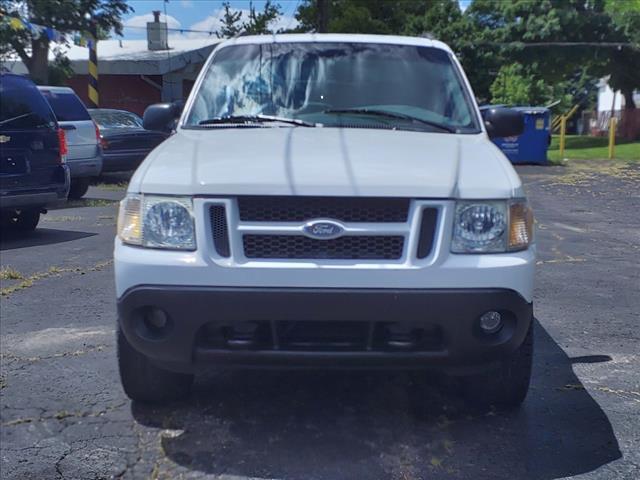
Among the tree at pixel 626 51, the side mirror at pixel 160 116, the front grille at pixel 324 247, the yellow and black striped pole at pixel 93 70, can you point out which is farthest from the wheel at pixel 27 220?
the tree at pixel 626 51

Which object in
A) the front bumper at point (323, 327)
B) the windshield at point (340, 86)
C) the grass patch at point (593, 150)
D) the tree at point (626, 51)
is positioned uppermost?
the tree at point (626, 51)

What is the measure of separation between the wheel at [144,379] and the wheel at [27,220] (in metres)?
6.20

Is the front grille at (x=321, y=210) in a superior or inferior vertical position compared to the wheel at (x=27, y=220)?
superior

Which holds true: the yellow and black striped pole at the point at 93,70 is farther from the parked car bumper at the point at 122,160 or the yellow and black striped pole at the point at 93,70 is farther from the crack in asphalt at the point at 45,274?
the crack in asphalt at the point at 45,274

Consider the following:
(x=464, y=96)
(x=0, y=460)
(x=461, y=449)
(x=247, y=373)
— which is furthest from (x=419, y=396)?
(x=0, y=460)

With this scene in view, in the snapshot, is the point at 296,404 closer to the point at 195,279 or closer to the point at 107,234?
the point at 195,279

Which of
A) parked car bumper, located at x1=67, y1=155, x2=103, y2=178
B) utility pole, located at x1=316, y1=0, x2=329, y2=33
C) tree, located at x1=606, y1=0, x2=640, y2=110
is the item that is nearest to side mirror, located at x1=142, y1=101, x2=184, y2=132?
parked car bumper, located at x1=67, y1=155, x2=103, y2=178

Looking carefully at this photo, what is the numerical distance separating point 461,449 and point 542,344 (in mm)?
1789

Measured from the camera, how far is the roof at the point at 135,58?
67.7ft

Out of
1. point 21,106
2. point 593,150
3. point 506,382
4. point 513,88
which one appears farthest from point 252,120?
point 513,88

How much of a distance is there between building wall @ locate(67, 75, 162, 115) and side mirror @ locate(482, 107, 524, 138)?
16.4m

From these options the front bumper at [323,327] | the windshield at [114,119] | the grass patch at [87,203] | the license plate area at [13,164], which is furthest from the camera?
the windshield at [114,119]

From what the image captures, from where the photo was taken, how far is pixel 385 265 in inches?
128

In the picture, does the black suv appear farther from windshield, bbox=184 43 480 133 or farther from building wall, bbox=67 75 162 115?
building wall, bbox=67 75 162 115
